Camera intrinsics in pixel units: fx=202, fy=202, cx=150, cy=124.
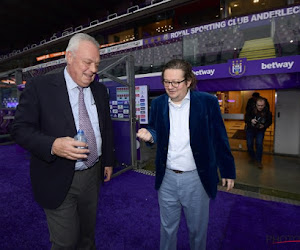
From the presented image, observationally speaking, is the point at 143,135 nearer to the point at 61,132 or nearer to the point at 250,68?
the point at 61,132

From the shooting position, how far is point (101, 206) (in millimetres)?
3195

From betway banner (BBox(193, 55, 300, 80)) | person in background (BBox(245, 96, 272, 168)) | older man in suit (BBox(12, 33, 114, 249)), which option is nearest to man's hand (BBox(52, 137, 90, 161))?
older man in suit (BBox(12, 33, 114, 249))

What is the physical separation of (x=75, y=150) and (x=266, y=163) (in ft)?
18.5

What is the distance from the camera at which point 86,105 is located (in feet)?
5.46

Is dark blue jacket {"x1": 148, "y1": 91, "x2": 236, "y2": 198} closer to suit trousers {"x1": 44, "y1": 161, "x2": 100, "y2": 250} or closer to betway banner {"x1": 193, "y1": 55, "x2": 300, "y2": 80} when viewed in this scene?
suit trousers {"x1": 44, "y1": 161, "x2": 100, "y2": 250}

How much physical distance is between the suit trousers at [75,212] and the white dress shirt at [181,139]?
0.69 metres

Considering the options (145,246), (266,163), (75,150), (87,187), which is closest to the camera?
(75,150)

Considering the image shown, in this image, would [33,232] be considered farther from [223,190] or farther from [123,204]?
[223,190]

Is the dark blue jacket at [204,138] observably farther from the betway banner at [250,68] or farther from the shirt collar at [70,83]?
the betway banner at [250,68]

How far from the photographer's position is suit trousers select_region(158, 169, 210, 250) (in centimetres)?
166

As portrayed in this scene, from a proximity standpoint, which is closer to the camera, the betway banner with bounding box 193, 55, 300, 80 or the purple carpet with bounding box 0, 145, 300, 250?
the purple carpet with bounding box 0, 145, 300, 250

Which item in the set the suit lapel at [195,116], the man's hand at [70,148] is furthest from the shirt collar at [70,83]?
the suit lapel at [195,116]

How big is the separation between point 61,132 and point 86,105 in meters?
0.32

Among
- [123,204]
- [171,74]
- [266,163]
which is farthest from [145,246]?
[266,163]
